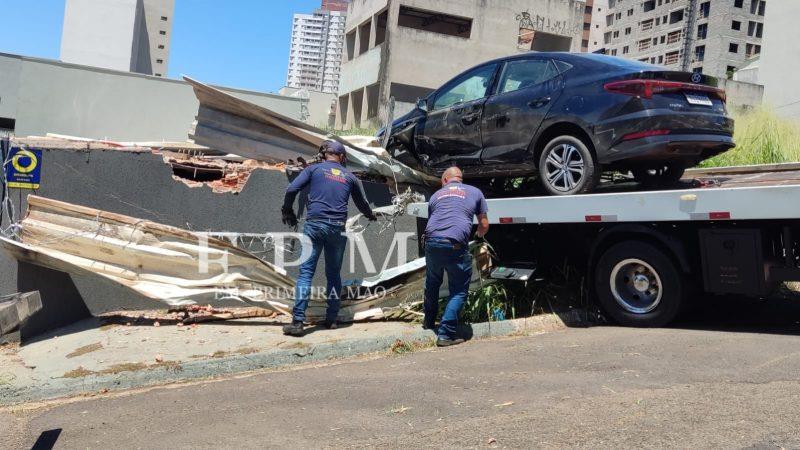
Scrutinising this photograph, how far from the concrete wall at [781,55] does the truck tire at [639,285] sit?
34.7 meters

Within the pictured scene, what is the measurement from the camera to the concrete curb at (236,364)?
16.6 feet

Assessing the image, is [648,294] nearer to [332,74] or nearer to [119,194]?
[119,194]

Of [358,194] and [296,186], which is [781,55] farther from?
[296,186]

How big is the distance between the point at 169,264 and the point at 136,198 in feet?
2.98

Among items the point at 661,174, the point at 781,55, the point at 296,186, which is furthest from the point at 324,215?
the point at 781,55

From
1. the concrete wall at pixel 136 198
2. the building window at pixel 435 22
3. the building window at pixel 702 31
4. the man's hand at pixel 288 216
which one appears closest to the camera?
the man's hand at pixel 288 216

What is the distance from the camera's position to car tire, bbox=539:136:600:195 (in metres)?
6.34

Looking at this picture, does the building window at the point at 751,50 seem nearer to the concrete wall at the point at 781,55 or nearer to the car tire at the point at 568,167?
the concrete wall at the point at 781,55

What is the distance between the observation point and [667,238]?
597cm

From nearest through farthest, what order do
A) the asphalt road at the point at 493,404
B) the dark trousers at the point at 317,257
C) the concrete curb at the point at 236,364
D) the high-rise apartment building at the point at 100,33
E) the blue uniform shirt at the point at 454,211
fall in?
the asphalt road at the point at 493,404 → the concrete curb at the point at 236,364 → the blue uniform shirt at the point at 454,211 → the dark trousers at the point at 317,257 → the high-rise apartment building at the point at 100,33

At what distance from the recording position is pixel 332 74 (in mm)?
176500

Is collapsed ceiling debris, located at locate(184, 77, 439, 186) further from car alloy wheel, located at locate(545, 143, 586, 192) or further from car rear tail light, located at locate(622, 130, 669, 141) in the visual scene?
car rear tail light, located at locate(622, 130, 669, 141)

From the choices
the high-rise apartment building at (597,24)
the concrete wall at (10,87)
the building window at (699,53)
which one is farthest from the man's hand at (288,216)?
the high-rise apartment building at (597,24)

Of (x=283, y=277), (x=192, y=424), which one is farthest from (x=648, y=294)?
(x=192, y=424)
